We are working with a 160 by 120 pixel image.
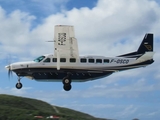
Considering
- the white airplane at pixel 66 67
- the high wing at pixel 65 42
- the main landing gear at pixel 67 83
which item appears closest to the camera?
the high wing at pixel 65 42

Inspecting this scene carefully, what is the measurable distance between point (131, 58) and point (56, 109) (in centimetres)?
11429

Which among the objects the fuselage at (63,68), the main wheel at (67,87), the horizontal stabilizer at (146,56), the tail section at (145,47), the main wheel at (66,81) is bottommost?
the main wheel at (67,87)

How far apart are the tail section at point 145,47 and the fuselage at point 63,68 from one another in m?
4.20

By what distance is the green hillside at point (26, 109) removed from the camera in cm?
12729

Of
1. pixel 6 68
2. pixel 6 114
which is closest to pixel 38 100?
pixel 6 114

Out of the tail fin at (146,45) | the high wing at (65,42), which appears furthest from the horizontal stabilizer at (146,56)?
the high wing at (65,42)

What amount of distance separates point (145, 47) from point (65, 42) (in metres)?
12.6

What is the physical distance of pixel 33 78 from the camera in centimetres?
4334

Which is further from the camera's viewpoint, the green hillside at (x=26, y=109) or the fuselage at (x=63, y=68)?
the green hillside at (x=26, y=109)

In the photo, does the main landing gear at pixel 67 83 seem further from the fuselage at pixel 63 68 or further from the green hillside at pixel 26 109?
the green hillside at pixel 26 109

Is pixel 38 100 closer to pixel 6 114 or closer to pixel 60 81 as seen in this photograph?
pixel 6 114

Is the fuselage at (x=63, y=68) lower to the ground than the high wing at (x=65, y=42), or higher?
lower

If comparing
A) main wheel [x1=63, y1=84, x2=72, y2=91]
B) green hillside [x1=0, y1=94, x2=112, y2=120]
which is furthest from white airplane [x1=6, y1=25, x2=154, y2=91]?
green hillside [x1=0, y1=94, x2=112, y2=120]

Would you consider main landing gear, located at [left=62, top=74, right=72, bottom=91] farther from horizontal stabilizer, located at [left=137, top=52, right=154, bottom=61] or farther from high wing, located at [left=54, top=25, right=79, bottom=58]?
horizontal stabilizer, located at [left=137, top=52, right=154, bottom=61]
